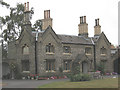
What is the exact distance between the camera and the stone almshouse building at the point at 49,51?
33.9 m

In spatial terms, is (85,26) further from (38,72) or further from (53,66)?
(38,72)

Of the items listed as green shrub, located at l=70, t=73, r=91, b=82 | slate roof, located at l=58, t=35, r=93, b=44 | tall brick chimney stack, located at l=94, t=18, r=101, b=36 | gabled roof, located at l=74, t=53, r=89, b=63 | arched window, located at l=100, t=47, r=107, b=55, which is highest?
tall brick chimney stack, located at l=94, t=18, r=101, b=36

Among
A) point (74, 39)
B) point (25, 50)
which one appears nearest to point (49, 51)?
point (25, 50)

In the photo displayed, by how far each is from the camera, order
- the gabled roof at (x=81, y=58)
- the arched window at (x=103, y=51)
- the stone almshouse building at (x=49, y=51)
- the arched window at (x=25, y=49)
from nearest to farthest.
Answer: the stone almshouse building at (x=49, y=51), the arched window at (x=25, y=49), the gabled roof at (x=81, y=58), the arched window at (x=103, y=51)

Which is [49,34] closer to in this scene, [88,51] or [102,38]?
[88,51]

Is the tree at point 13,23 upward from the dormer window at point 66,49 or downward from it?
upward

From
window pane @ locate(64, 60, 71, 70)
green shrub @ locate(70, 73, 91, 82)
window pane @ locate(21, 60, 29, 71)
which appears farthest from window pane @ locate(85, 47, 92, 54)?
green shrub @ locate(70, 73, 91, 82)

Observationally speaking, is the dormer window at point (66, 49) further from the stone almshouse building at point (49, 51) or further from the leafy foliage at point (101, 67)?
the leafy foliage at point (101, 67)

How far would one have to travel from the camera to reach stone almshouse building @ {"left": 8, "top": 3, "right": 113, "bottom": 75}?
33875 mm

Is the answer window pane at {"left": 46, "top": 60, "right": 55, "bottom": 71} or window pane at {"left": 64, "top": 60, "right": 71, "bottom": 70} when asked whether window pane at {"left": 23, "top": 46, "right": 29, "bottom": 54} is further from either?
window pane at {"left": 64, "top": 60, "right": 71, "bottom": 70}

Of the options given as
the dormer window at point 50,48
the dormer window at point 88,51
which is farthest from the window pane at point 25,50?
the dormer window at point 88,51

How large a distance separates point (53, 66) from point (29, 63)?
4184mm

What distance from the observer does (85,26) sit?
4350 cm

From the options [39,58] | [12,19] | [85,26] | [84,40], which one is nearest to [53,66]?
[39,58]
